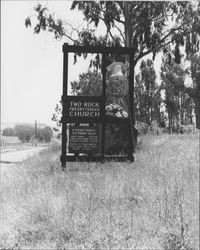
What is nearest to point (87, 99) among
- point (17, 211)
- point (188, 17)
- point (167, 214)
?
point (17, 211)

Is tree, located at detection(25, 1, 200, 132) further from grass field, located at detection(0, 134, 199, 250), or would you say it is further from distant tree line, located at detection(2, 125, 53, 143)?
distant tree line, located at detection(2, 125, 53, 143)

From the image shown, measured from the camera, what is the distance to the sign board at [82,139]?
11711mm

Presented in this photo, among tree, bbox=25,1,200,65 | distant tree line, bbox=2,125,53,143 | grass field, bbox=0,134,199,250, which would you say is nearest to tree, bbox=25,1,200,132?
tree, bbox=25,1,200,65

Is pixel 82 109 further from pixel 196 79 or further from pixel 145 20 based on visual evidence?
pixel 196 79

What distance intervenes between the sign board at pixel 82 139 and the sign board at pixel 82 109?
0.25 m

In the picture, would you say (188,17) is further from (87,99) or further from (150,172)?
(150,172)

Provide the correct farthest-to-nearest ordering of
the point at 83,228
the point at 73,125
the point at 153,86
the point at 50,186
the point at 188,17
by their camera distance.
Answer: the point at 153,86
the point at 188,17
the point at 73,125
the point at 50,186
the point at 83,228

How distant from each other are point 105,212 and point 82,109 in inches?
214

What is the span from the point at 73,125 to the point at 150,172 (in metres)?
3.16

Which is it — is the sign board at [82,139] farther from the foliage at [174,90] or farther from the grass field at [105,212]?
the foliage at [174,90]

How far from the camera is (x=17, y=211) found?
7.20 meters

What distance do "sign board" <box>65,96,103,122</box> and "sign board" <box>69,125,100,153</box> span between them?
0.25m

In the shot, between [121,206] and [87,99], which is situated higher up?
[87,99]

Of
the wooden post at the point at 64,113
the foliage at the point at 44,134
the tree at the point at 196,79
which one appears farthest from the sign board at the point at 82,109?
the foliage at the point at 44,134
